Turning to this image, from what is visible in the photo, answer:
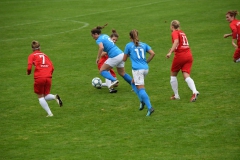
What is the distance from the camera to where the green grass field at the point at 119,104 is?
11.3 meters

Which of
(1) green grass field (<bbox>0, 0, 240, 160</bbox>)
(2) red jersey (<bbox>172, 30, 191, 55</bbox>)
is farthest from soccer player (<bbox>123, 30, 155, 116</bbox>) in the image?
(2) red jersey (<bbox>172, 30, 191, 55</bbox>)

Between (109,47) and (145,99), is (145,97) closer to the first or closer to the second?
(145,99)

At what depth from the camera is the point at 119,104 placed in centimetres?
1501

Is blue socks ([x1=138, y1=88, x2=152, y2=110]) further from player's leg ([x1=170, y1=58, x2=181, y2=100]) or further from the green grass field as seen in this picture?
player's leg ([x1=170, y1=58, x2=181, y2=100])

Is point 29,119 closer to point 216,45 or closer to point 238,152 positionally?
point 238,152

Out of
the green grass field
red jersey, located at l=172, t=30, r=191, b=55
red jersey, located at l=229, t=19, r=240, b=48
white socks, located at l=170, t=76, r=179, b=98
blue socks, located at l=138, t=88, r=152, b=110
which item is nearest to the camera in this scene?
the green grass field

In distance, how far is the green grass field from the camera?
1126 cm

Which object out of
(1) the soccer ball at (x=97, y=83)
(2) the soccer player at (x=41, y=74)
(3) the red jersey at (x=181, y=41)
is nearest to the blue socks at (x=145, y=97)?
(3) the red jersey at (x=181, y=41)

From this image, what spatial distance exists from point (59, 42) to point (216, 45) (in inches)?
294

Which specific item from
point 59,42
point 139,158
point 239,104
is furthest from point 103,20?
point 139,158

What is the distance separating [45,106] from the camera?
45.5 ft


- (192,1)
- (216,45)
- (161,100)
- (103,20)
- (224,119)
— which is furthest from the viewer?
(192,1)

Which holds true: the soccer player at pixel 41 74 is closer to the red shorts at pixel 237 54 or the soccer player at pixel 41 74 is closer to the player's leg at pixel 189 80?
the player's leg at pixel 189 80

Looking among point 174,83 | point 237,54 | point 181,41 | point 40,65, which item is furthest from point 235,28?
point 40,65
